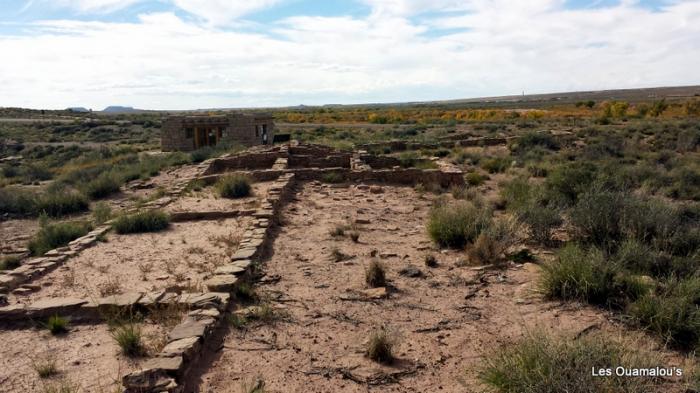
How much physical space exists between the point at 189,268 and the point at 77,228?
160 inches

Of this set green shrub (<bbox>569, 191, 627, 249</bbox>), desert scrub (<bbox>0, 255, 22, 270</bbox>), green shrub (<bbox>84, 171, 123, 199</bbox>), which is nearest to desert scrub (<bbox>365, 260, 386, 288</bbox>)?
green shrub (<bbox>569, 191, 627, 249</bbox>)

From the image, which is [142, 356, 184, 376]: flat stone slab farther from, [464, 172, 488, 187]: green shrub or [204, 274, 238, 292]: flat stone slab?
[464, 172, 488, 187]: green shrub

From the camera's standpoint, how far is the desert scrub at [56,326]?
16.6 ft

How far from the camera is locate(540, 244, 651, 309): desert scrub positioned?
4859mm

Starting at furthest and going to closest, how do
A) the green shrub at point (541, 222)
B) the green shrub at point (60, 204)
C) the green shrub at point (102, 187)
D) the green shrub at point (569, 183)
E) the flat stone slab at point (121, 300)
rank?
the green shrub at point (102, 187) < the green shrub at point (60, 204) < the green shrub at point (569, 183) < the green shrub at point (541, 222) < the flat stone slab at point (121, 300)

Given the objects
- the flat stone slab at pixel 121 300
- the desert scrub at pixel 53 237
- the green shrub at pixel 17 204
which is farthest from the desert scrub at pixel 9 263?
the green shrub at pixel 17 204

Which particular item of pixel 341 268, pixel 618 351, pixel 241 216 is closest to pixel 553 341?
pixel 618 351

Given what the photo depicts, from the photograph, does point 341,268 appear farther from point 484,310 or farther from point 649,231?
point 649,231

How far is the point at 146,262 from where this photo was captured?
732 centimetres

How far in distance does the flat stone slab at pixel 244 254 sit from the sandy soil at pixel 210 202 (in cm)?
357

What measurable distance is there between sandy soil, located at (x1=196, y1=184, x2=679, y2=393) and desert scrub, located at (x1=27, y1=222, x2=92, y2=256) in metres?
4.42

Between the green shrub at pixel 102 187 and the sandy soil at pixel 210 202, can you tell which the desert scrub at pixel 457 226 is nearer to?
the sandy soil at pixel 210 202

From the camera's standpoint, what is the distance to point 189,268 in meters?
6.86

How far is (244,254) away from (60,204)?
30.1 ft
